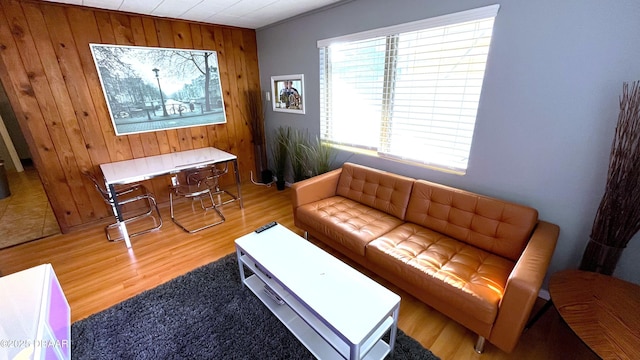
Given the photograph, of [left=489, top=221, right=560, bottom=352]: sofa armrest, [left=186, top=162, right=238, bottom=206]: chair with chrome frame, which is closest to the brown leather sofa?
[left=489, top=221, right=560, bottom=352]: sofa armrest

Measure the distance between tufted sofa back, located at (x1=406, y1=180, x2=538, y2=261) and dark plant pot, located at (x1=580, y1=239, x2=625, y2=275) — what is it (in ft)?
0.96

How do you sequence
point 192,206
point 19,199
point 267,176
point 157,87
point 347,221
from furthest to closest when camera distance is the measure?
point 267,176 → point 19,199 → point 192,206 → point 157,87 → point 347,221

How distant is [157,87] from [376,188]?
9.49 feet

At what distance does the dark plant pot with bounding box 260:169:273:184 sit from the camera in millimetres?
4195

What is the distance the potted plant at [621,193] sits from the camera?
4.25 ft

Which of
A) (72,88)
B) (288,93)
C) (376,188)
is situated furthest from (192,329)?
(288,93)

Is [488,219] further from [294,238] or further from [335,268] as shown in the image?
[294,238]

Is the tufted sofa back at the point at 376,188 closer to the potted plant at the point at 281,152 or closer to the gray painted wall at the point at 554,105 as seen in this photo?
the gray painted wall at the point at 554,105

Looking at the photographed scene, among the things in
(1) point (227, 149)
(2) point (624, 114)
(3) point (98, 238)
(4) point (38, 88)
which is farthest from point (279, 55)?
(2) point (624, 114)

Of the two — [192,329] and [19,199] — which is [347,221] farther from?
[19,199]

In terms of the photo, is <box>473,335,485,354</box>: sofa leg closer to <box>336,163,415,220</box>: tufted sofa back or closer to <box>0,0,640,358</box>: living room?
<box>0,0,640,358</box>: living room

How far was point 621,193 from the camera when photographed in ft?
4.39

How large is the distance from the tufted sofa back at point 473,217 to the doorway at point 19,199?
3.93 meters

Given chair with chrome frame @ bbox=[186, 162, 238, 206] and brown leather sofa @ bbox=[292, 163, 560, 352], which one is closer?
brown leather sofa @ bbox=[292, 163, 560, 352]
